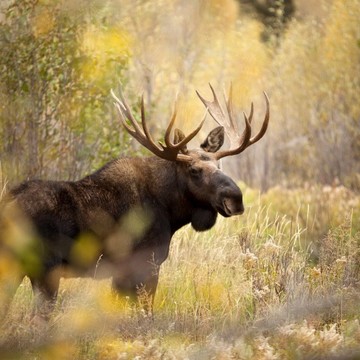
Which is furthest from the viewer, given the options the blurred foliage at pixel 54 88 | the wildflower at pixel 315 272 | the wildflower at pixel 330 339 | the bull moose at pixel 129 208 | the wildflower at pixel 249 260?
the blurred foliage at pixel 54 88

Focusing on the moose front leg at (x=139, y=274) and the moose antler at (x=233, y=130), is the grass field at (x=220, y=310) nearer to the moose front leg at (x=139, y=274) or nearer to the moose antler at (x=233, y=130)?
the moose front leg at (x=139, y=274)

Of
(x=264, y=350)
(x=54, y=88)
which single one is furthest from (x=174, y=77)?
(x=264, y=350)

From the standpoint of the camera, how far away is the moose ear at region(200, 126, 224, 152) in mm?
9031

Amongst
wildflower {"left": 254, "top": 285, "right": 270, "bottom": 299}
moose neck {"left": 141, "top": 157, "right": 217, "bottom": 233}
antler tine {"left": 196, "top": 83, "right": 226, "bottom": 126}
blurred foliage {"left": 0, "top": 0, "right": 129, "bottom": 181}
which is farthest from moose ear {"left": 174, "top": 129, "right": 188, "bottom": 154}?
blurred foliage {"left": 0, "top": 0, "right": 129, "bottom": 181}

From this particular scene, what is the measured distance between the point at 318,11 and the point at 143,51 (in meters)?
5.07

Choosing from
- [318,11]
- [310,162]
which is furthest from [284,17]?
[310,162]

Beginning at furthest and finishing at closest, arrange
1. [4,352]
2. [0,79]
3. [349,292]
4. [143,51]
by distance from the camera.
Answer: [143,51] < [0,79] < [349,292] < [4,352]

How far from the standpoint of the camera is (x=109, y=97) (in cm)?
1174

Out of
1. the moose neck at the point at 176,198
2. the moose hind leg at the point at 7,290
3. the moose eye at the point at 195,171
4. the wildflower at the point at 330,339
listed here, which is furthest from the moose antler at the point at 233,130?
the moose hind leg at the point at 7,290

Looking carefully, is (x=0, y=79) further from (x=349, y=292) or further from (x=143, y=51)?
(x=143, y=51)

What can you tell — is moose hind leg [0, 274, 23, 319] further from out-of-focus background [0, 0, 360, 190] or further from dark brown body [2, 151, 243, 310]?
out-of-focus background [0, 0, 360, 190]

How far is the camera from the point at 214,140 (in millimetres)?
9078

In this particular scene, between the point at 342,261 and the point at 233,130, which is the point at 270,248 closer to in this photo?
the point at 342,261

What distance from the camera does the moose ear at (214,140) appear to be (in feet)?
29.6
